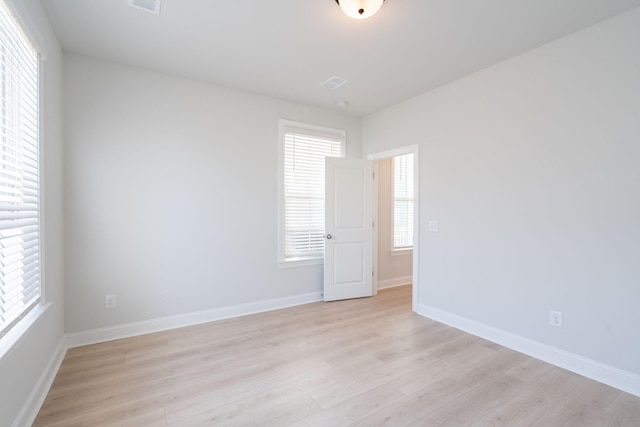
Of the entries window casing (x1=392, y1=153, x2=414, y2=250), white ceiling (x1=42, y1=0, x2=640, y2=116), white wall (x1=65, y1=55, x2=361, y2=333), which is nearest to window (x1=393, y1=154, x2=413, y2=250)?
window casing (x1=392, y1=153, x2=414, y2=250)

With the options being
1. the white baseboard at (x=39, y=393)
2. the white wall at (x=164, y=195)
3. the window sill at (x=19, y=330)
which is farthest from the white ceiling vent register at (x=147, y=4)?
the white baseboard at (x=39, y=393)

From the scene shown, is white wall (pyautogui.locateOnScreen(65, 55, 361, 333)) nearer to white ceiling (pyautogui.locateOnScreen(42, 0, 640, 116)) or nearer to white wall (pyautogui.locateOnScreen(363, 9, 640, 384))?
white ceiling (pyautogui.locateOnScreen(42, 0, 640, 116))

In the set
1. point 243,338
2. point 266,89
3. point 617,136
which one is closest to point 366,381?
point 243,338

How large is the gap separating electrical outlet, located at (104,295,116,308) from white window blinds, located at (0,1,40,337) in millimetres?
903

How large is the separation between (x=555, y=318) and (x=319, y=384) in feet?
6.85

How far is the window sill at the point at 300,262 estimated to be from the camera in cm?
399

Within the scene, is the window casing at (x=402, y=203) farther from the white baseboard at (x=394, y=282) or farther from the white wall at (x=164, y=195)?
the white wall at (x=164, y=195)

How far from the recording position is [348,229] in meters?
4.32

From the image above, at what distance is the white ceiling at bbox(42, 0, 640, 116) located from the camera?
218cm

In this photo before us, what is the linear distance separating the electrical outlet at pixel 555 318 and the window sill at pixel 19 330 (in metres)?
3.73

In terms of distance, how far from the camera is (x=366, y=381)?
7.40 feet

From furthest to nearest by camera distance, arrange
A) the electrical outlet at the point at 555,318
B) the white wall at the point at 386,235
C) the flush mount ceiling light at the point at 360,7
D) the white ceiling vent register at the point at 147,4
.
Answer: the white wall at the point at 386,235 → the electrical outlet at the point at 555,318 → the white ceiling vent register at the point at 147,4 → the flush mount ceiling light at the point at 360,7

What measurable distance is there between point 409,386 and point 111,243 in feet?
9.90

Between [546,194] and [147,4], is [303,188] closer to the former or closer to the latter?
[147,4]
